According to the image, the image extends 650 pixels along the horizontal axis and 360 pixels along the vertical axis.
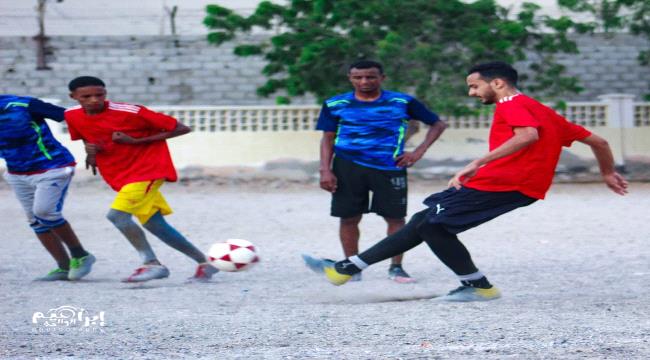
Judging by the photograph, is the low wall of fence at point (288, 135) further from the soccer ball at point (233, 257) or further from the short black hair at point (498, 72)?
the short black hair at point (498, 72)

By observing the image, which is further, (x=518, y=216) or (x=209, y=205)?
(x=209, y=205)

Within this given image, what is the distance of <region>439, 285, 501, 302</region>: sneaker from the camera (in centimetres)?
621

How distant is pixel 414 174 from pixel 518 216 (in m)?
4.38

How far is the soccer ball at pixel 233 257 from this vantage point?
712 cm

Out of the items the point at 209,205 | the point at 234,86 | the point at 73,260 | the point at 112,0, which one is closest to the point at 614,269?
the point at 73,260

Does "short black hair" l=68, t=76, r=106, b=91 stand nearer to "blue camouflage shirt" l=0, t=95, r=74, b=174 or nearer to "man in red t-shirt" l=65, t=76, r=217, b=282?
"man in red t-shirt" l=65, t=76, r=217, b=282

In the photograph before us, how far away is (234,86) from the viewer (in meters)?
19.8

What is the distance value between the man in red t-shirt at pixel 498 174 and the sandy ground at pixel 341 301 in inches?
12.5

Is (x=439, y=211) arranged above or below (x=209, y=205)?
above

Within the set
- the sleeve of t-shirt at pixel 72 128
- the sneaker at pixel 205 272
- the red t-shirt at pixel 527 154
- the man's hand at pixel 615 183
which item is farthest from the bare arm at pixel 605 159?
the sleeve of t-shirt at pixel 72 128

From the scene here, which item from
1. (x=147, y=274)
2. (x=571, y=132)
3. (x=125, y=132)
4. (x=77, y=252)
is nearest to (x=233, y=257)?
(x=147, y=274)

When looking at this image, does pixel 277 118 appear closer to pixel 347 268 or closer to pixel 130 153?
pixel 130 153

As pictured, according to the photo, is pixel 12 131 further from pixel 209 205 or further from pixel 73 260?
pixel 209 205

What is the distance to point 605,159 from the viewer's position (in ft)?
20.5
